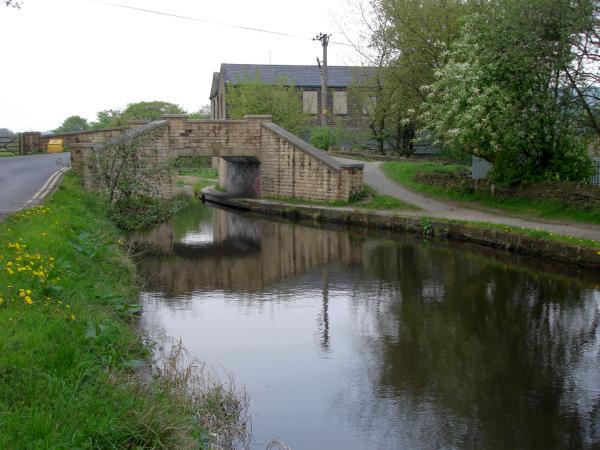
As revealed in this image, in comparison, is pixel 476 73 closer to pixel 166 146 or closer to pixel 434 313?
pixel 434 313

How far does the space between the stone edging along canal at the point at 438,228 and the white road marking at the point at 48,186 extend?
7.59 metres

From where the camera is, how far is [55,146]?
3241cm

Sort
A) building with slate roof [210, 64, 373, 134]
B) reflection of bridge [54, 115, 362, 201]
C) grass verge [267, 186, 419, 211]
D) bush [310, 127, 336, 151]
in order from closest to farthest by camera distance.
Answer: grass verge [267, 186, 419, 211] → reflection of bridge [54, 115, 362, 201] → bush [310, 127, 336, 151] → building with slate roof [210, 64, 373, 134]

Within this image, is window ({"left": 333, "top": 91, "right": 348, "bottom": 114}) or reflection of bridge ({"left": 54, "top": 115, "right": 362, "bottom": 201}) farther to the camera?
window ({"left": 333, "top": 91, "right": 348, "bottom": 114})

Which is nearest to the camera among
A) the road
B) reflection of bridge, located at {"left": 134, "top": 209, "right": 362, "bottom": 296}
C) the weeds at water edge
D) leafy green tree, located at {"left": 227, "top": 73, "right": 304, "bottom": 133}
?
the weeds at water edge

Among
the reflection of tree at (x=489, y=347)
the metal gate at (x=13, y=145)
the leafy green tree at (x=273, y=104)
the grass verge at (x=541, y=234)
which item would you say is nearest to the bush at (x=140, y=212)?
the reflection of tree at (x=489, y=347)

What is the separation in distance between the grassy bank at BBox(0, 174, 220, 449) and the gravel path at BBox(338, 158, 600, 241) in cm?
1067

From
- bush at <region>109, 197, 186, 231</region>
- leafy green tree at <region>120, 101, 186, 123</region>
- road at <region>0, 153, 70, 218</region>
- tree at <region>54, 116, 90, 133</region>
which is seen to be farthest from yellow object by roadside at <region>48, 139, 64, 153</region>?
tree at <region>54, 116, 90, 133</region>

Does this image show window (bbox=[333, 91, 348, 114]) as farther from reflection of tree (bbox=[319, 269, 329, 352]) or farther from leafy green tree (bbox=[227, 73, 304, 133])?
reflection of tree (bbox=[319, 269, 329, 352])

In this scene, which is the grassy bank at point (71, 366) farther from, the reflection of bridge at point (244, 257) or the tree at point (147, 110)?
the tree at point (147, 110)

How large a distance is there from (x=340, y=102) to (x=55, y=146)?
18.8 metres

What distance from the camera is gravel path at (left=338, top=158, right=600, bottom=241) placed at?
15.8 m

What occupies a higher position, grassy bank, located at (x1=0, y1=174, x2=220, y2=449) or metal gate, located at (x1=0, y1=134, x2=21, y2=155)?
metal gate, located at (x1=0, y1=134, x2=21, y2=155)

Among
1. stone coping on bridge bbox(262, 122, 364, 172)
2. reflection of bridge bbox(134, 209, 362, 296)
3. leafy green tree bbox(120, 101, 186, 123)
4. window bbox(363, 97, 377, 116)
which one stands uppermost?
leafy green tree bbox(120, 101, 186, 123)
